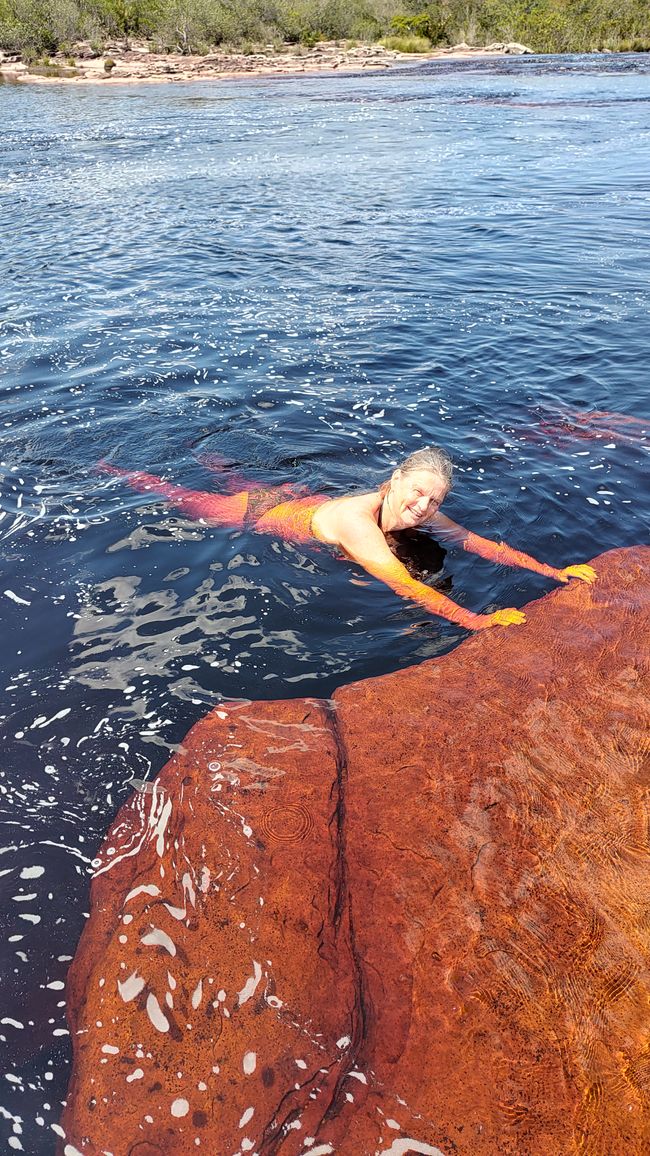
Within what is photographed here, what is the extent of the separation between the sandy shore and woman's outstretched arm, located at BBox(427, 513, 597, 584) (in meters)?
48.3

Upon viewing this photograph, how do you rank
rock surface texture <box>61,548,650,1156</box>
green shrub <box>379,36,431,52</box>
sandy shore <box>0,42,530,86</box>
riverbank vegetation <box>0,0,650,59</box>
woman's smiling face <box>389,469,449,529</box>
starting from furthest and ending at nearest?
green shrub <box>379,36,431,52</box>, riverbank vegetation <box>0,0,650,59</box>, sandy shore <box>0,42,530,86</box>, woman's smiling face <box>389,469,449,529</box>, rock surface texture <box>61,548,650,1156</box>

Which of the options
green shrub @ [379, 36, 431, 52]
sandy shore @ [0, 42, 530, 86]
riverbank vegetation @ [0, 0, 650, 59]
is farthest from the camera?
green shrub @ [379, 36, 431, 52]

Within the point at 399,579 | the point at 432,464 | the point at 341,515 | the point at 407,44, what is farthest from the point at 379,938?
the point at 407,44

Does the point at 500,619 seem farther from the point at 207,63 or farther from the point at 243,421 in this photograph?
the point at 207,63

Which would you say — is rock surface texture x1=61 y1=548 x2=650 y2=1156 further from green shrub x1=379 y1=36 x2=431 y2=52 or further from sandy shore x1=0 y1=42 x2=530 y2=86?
green shrub x1=379 y1=36 x2=431 y2=52

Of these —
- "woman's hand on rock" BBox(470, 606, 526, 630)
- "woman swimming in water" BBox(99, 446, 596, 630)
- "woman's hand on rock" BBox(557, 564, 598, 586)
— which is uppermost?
"woman swimming in water" BBox(99, 446, 596, 630)

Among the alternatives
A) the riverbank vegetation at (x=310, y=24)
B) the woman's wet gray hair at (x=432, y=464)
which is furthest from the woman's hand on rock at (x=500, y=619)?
Result: the riverbank vegetation at (x=310, y=24)

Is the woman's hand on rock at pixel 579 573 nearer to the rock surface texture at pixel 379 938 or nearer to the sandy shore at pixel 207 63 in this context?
the rock surface texture at pixel 379 938

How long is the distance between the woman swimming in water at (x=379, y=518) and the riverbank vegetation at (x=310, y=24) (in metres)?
57.2

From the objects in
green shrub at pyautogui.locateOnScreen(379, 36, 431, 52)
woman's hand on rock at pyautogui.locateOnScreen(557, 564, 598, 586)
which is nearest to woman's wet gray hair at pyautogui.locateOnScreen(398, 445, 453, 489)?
woman's hand on rock at pyautogui.locateOnScreen(557, 564, 598, 586)

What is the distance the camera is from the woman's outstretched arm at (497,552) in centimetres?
526

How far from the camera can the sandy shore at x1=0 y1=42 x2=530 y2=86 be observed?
45.2 metres

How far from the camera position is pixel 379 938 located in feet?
9.52

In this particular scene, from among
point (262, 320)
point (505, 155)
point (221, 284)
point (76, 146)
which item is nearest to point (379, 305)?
point (262, 320)
